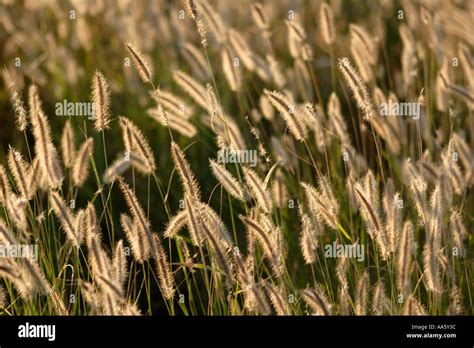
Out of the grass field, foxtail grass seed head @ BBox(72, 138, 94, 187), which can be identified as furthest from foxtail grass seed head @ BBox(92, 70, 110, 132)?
foxtail grass seed head @ BBox(72, 138, 94, 187)

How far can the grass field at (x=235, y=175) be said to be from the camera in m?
3.41

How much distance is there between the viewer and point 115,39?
6.47m

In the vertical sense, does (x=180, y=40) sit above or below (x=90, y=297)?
above

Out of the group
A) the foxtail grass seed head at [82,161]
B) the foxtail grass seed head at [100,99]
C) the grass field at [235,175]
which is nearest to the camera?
the grass field at [235,175]

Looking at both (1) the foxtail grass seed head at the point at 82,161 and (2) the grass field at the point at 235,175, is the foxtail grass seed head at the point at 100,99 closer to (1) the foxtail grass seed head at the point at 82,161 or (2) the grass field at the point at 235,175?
(2) the grass field at the point at 235,175

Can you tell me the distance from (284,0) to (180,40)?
1.90 metres

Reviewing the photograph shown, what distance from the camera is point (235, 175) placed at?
4.93 m

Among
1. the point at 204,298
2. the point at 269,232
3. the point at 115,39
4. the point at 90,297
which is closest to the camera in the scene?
the point at 90,297

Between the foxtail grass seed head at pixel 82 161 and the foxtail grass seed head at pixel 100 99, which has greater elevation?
the foxtail grass seed head at pixel 100 99

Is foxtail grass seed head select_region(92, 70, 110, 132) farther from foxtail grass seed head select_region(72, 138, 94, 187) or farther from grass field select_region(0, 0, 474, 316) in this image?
foxtail grass seed head select_region(72, 138, 94, 187)

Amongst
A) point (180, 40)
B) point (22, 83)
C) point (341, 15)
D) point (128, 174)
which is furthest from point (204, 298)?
point (341, 15)

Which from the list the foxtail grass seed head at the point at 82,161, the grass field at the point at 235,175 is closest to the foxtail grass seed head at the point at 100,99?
the grass field at the point at 235,175
